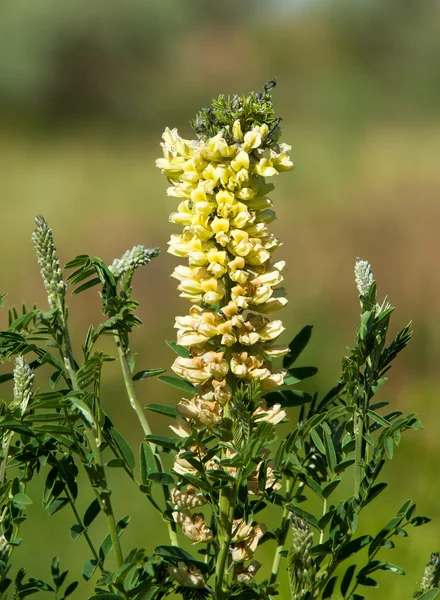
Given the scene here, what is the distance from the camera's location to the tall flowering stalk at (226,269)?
Result: 0.58 metres

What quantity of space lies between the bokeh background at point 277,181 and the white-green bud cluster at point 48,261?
745 millimetres

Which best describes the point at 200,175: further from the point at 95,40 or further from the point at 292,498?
the point at 95,40

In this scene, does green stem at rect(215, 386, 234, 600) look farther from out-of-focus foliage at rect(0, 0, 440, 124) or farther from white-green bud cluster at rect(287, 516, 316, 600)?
out-of-focus foliage at rect(0, 0, 440, 124)

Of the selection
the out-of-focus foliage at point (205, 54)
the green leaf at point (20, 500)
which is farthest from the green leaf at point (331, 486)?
the out-of-focus foliage at point (205, 54)

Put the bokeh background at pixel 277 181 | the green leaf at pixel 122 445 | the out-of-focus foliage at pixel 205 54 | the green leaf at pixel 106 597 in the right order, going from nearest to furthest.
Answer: the green leaf at pixel 106 597
the green leaf at pixel 122 445
the bokeh background at pixel 277 181
the out-of-focus foliage at pixel 205 54

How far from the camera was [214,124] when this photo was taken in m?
0.60

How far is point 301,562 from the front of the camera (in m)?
0.59

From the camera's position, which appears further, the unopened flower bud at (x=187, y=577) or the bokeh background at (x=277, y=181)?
the bokeh background at (x=277, y=181)

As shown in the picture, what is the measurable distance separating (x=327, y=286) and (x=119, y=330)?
2818 mm

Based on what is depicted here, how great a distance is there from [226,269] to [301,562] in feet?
0.69

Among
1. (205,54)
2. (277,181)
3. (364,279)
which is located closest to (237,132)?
(364,279)

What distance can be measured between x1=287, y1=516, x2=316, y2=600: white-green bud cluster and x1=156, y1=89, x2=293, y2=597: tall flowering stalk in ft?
0.12

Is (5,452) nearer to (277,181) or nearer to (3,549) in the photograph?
(3,549)

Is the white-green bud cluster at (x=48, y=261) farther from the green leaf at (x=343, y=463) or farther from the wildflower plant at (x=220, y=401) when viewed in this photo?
the green leaf at (x=343, y=463)
